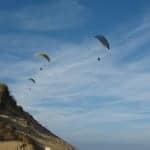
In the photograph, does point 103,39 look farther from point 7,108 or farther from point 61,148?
point 7,108

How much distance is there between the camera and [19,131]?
140 ft

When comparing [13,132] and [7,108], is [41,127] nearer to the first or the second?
[7,108]

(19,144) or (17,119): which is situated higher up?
(17,119)

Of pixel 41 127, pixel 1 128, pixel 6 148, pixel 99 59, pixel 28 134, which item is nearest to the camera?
pixel 99 59

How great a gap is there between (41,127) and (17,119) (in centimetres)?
578

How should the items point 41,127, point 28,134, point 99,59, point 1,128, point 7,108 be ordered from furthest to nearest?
point 41,127 → point 7,108 → point 28,134 → point 1,128 → point 99,59

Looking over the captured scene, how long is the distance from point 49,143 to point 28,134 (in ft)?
6.15

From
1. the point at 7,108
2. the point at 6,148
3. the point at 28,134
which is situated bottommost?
Result: the point at 6,148

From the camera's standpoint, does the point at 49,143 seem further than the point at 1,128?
Yes

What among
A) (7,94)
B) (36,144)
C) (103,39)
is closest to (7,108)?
(7,94)

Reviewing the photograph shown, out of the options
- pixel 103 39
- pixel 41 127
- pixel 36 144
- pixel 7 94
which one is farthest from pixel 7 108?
pixel 103 39

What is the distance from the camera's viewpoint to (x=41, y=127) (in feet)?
169

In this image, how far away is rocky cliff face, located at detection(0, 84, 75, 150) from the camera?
38.2m

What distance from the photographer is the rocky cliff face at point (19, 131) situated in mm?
38222
